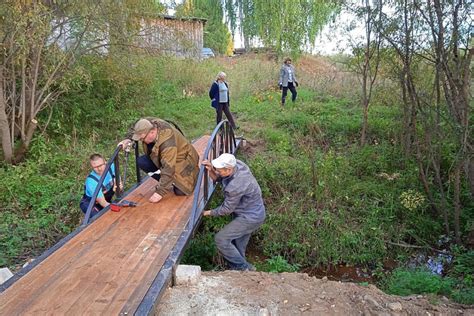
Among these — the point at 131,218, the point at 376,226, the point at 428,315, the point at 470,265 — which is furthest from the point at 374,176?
the point at 131,218

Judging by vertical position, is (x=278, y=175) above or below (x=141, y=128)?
below

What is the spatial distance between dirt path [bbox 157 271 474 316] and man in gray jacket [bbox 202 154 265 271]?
2.10 ft

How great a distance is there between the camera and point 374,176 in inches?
356

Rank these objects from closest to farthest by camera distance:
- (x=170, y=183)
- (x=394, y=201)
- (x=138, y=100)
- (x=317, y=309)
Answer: (x=317, y=309) → (x=170, y=183) → (x=394, y=201) → (x=138, y=100)

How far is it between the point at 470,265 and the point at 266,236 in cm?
319

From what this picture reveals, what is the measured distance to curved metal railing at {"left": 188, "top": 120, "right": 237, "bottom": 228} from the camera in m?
4.74

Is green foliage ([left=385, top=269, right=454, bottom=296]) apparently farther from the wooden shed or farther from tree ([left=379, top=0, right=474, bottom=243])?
the wooden shed

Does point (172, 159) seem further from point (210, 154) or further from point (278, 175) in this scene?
point (278, 175)

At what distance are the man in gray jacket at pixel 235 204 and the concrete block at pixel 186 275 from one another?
1029 mm

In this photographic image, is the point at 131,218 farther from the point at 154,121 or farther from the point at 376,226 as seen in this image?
the point at 376,226

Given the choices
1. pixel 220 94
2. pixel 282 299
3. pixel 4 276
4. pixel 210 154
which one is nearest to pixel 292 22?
pixel 220 94

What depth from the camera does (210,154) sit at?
683cm

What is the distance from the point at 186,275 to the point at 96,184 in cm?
199

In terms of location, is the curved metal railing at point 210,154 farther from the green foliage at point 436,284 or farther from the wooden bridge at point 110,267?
the green foliage at point 436,284
